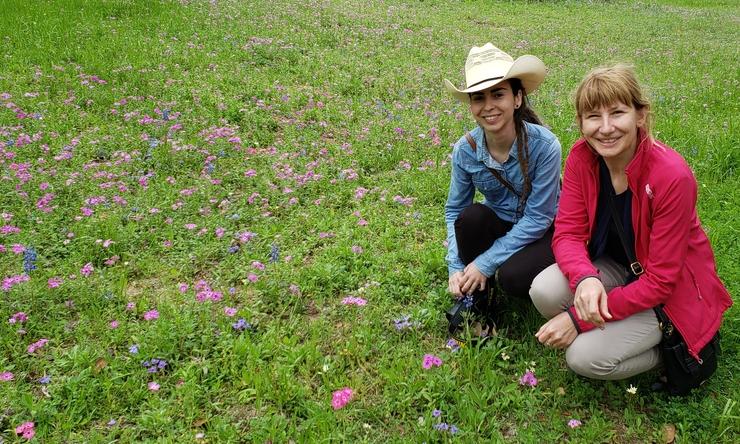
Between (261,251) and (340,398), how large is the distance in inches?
79.1

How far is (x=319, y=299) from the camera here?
169 inches

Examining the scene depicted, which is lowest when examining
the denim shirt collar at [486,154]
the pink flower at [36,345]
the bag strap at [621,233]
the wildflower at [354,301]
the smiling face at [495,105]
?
the pink flower at [36,345]

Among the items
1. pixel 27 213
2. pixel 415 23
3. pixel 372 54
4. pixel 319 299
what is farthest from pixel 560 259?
pixel 415 23

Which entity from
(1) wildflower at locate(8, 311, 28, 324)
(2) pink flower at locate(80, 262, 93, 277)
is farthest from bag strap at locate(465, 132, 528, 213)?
(1) wildflower at locate(8, 311, 28, 324)

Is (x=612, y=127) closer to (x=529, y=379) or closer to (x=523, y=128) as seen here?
(x=523, y=128)

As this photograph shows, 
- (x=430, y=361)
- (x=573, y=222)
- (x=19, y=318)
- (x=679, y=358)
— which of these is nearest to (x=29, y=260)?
(x=19, y=318)

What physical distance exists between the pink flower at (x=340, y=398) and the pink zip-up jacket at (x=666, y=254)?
1384mm

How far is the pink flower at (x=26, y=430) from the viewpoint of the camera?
3.08m

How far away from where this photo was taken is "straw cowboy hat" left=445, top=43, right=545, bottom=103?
3398 mm

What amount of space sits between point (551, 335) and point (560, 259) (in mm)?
470

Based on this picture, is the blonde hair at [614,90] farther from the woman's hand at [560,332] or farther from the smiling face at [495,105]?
the woman's hand at [560,332]

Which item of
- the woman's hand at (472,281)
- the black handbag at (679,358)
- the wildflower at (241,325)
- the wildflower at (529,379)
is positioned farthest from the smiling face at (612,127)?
the wildflower at (241,325)

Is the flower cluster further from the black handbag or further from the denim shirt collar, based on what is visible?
the black handbag

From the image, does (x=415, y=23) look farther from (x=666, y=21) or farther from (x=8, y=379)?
(x=8, y=379)
